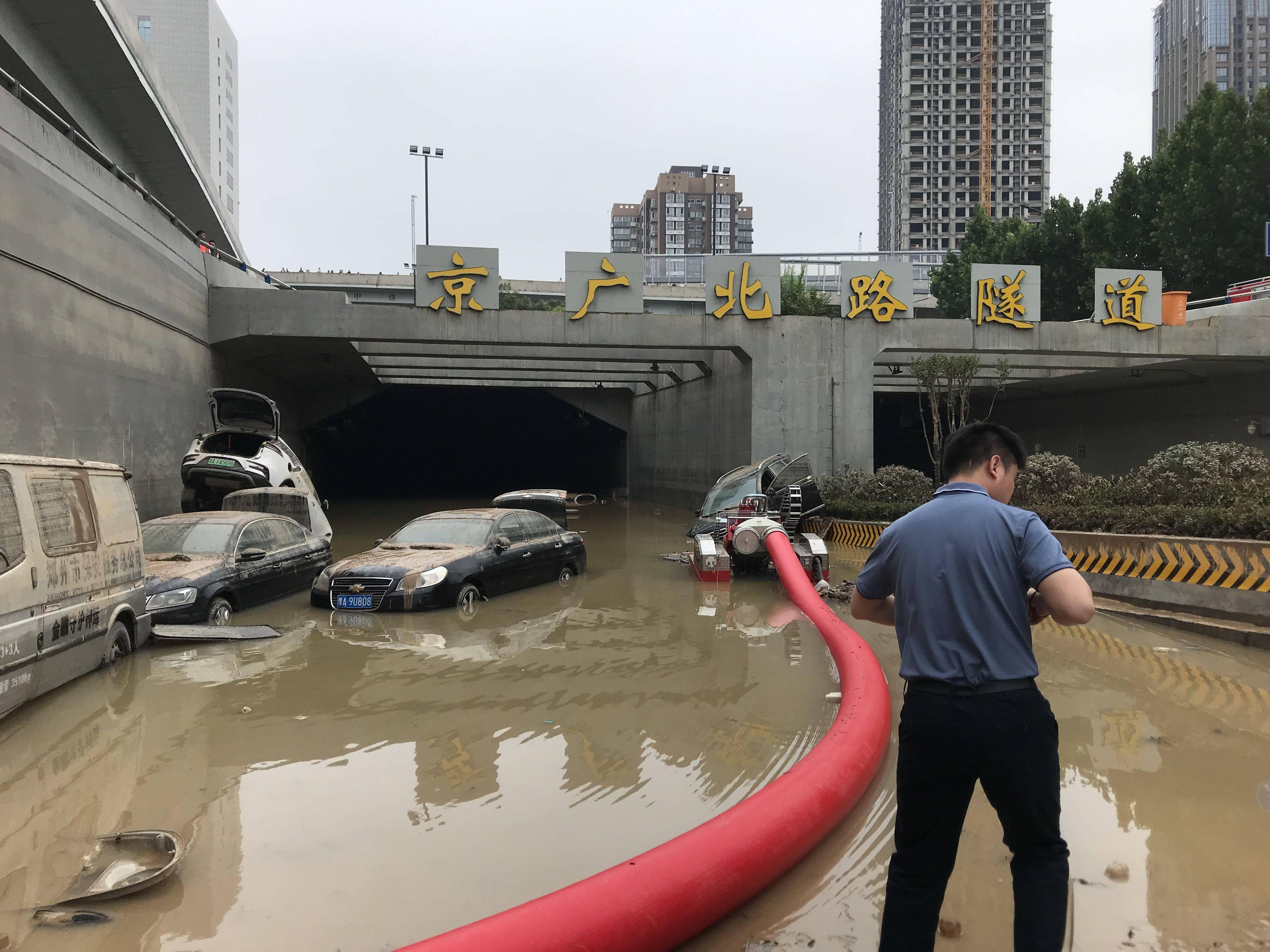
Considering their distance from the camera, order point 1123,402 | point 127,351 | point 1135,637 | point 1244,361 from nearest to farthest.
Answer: point 1135,637
point 127,351
point 1244,361
point 1123,402

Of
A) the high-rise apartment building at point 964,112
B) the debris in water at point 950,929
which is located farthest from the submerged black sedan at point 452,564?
the high-rise apartment building at point 964,112

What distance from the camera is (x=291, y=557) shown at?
11.6 m

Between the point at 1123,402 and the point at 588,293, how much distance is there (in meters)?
20.2

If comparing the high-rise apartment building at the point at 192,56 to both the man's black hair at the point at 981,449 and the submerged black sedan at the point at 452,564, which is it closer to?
the submerged black sedan at the point at 452,564

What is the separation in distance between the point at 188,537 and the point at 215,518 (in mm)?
490

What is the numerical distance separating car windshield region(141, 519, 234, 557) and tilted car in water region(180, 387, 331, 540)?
3513 mm

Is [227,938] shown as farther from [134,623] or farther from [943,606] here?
[134,623]

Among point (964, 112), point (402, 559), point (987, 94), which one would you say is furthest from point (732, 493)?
point (987, 94)

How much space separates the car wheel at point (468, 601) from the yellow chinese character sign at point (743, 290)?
560 inches

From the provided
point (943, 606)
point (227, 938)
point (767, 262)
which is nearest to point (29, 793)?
point (227, 938)

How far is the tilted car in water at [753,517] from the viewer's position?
13.9 metres

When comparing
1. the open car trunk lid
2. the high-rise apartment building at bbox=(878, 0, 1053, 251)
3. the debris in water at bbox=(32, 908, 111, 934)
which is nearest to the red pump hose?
the debris in water at bbox=(32, 908, 111, 934)

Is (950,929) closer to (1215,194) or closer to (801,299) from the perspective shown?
(1215,194)

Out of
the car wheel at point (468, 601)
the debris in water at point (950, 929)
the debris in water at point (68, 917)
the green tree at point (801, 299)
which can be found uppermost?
the green tree at point (801, 299)
